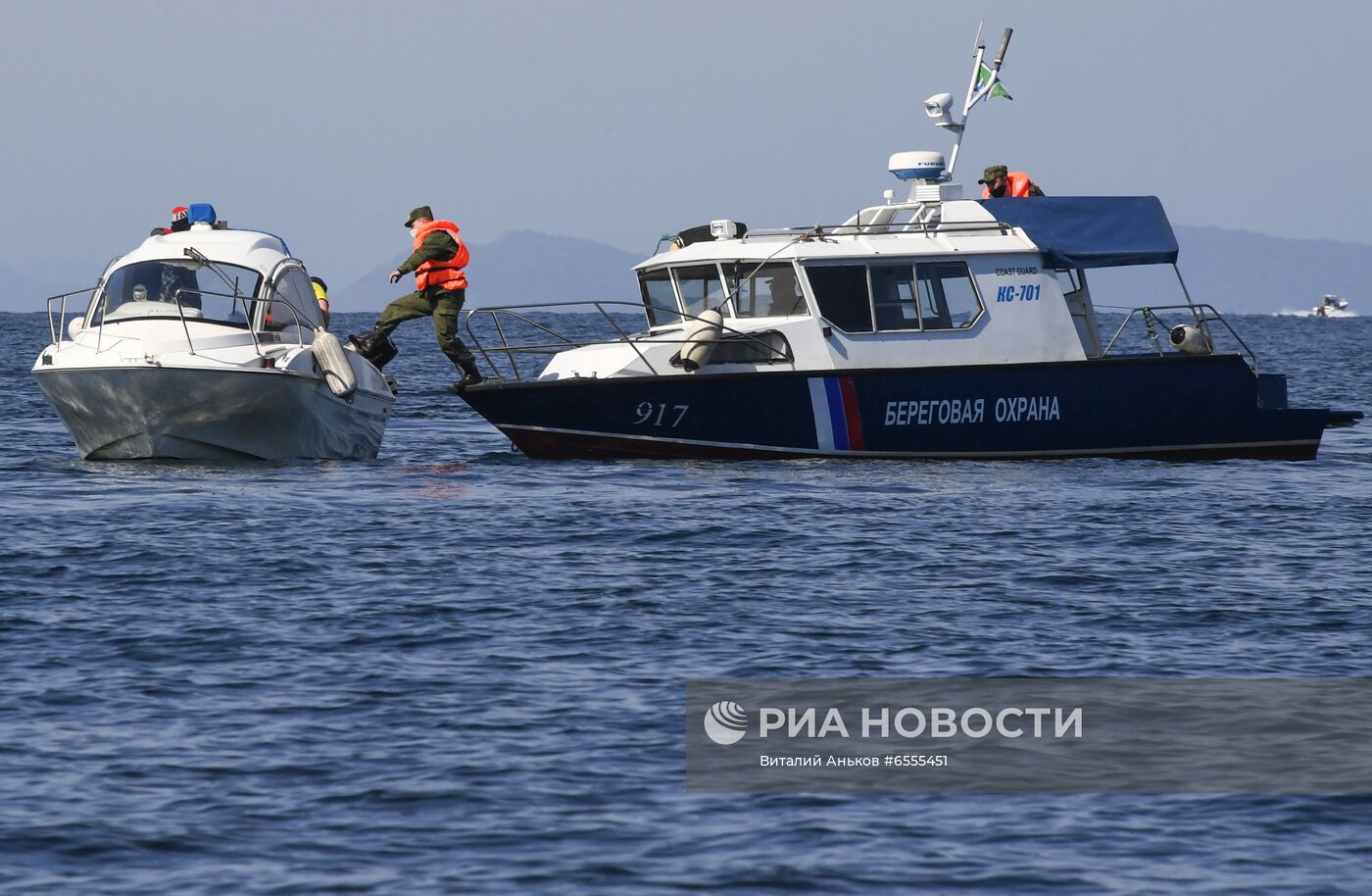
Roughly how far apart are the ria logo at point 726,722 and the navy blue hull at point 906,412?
9.11 metres

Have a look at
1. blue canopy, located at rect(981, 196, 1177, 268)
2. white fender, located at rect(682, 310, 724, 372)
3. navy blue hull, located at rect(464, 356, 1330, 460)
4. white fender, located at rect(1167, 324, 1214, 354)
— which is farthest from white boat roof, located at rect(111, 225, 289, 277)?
white fender, located at rect(1167, 324, 1214, 354)

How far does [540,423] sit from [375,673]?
349 inches

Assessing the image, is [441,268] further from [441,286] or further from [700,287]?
[700,287]

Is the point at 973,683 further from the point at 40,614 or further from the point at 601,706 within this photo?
the point at 40,614

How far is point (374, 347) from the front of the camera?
766 inches

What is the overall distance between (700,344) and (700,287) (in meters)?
1.24

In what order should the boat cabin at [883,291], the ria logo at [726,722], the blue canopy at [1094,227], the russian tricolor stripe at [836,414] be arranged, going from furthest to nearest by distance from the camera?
1. the blue canopy at [1094,227]
2. the boat cabin at [883,291]
3. the russian tricolor stripe at [836,414]
4. the ria logo at [726,722]

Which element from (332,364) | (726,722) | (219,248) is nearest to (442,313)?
(332,364)

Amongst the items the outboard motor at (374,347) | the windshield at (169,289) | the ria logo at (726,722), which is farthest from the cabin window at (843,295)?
the ria logo at (726,722)

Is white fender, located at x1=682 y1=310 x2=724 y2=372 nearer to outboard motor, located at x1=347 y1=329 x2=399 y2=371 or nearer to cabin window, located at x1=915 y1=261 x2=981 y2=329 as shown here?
cabin window, located at x1=915 y1=261 x2=981 y2=329

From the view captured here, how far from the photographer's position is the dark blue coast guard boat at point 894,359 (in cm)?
1820

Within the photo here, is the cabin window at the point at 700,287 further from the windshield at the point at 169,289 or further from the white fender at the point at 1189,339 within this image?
the white fender at the point at 1189,339

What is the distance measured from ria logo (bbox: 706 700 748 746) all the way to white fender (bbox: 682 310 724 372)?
9.28 meters

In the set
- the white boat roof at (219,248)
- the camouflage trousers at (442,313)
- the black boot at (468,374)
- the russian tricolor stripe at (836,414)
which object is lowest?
the russian tricolor stripe at (836,414)
